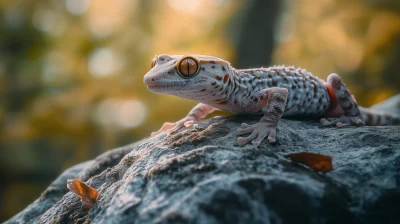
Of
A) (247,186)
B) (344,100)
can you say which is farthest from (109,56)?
(247,186)

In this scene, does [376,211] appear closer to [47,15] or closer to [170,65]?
[170,65]

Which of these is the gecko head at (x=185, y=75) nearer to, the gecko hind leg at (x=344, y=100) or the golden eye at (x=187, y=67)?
the golden eye at (x=187, y=67)

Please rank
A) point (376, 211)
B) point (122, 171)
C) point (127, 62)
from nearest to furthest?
point (376, 211), point (122, 171), point (127, 62)

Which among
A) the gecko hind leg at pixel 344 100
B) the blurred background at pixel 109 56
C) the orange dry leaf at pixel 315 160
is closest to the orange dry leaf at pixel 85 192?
the orange dry leaf at pixel 315 160

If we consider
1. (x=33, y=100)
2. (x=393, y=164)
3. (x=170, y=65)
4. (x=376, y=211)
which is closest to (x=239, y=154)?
(x=376, y=211)

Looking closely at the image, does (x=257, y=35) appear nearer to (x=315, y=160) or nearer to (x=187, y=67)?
(x=187, y=67)

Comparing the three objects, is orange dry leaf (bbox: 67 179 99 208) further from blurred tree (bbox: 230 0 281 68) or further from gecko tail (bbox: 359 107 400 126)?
A: blurred tree (bbox: 230 0 281 68)

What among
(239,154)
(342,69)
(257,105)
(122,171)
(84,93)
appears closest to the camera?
(239,154)
